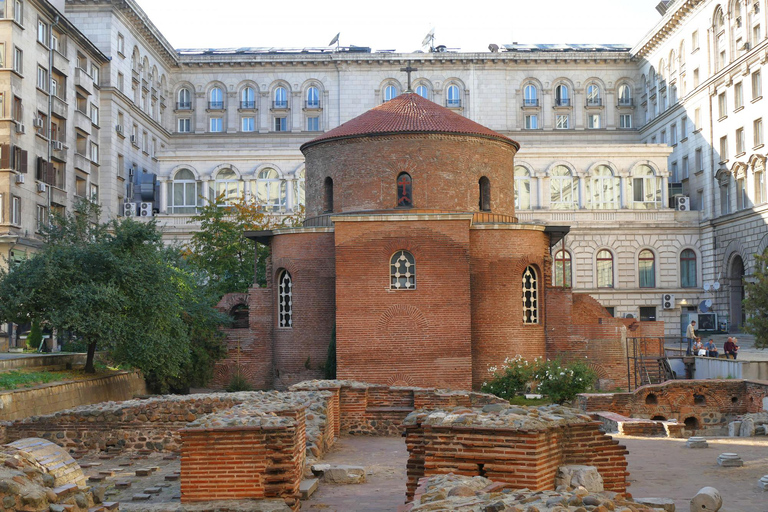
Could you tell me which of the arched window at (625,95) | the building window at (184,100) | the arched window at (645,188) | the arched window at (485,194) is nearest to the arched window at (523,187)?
the arched window at (645,188)

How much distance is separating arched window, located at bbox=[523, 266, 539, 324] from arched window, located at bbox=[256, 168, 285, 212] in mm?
29585

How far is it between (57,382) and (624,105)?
54758 mm

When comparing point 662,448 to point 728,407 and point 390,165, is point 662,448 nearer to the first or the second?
point 728,407

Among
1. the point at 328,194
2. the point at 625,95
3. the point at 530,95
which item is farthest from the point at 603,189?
the point at 328,194

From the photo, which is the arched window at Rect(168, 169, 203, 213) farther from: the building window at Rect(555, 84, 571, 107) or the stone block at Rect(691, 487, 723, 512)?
the stone block at Rect(691, 487, 723, 512)

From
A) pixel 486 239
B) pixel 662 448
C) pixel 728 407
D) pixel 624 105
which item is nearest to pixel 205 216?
pixel 486 239

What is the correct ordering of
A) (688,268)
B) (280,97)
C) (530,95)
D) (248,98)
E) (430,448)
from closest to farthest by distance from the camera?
(430,448)
(688,268)
(530,95)
(280,97)
(248,98)

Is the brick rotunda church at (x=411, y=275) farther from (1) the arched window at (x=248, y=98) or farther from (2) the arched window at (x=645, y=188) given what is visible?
(1) the arched window at (x=248, y=98)

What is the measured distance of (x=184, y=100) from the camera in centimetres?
6700

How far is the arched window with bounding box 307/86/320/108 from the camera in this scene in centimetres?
6644

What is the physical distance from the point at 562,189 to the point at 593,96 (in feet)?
51.8

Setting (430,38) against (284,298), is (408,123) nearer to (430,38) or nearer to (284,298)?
(284,298)

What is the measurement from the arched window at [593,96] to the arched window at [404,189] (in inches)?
1603

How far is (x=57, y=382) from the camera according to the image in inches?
799
